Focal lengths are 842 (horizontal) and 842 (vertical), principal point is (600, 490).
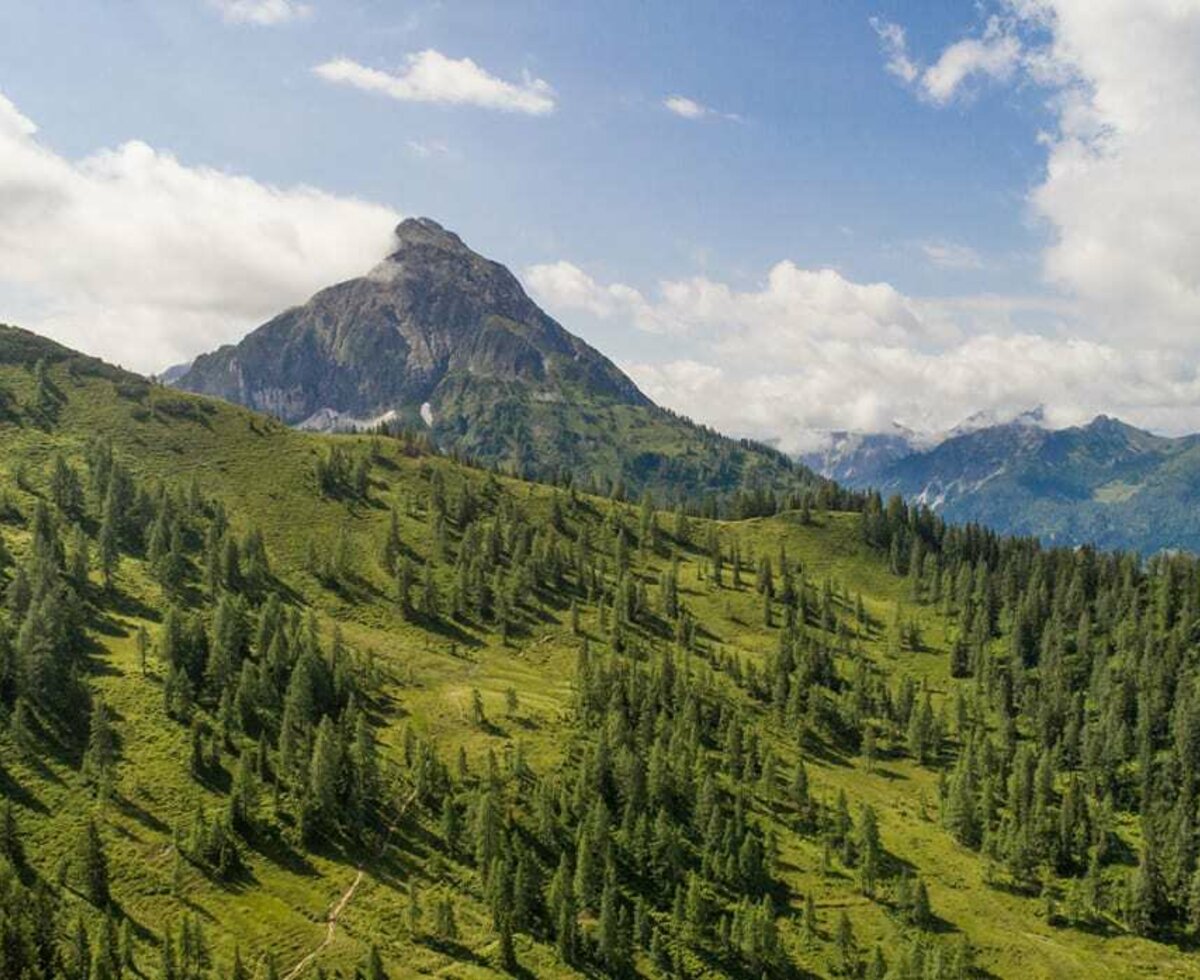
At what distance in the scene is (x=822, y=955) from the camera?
111 m

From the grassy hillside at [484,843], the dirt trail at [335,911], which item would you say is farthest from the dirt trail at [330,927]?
the grassy hillside at [484,843]

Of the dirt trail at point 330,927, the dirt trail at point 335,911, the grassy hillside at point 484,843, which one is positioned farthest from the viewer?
Result: the grassy hillside at point 484,843

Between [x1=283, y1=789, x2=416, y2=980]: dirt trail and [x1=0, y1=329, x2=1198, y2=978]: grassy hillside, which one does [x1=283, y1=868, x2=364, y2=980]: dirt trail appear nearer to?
[x1=283, y1=789, x2=416, y2=980]: dirt trail

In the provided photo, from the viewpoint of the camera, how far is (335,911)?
108562 mm

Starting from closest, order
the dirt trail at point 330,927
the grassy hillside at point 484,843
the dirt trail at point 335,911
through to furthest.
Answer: the dirt trail at point 330,927 → the dirt trail at point 335,911 → the grassy hillside at point 484,843

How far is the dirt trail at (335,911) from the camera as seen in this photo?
322ft

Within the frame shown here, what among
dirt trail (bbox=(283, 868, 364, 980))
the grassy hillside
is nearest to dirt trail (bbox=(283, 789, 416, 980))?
dirt trail (bbox=(283, 868, 364, 980))

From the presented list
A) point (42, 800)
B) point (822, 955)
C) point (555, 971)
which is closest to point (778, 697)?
point (822, 955)

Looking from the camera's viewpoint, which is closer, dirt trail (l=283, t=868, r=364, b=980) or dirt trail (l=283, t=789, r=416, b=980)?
dirt trail (l=283, t=868, r=364, b=980)

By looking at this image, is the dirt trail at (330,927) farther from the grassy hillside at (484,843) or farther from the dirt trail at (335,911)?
the grassy hillside at (484,843)

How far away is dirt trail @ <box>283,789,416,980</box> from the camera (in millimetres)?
98262

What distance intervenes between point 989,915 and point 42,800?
447ft

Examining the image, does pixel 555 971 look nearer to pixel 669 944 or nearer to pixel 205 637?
pixel 669 944

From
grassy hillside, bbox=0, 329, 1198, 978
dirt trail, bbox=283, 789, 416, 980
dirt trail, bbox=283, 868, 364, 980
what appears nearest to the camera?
dirt trail, bbox=283, 868, 364, 980
